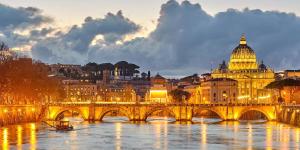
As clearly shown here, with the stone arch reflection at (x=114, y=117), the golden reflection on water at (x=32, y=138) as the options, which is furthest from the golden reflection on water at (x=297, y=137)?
the stone arch reflection at (x=114, y=117)

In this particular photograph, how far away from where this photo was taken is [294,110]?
106 metres

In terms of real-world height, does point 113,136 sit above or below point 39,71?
below

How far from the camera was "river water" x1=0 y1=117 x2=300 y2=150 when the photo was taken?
7538cm

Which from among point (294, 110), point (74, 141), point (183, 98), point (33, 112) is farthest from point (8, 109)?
point (183, 98)

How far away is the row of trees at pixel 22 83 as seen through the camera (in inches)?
4190

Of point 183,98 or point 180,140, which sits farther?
point 183,98

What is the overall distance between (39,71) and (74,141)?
43159 mm

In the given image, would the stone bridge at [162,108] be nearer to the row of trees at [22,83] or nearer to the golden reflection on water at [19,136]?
the row of trees at [22,83]

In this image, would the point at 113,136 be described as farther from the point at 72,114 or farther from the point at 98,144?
the point at 72,114

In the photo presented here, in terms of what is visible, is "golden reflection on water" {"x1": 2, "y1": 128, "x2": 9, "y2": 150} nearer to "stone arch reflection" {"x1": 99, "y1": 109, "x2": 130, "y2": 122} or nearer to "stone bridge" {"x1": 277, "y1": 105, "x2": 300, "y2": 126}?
"stone bridge" {"x1": 277, "y1": 105, "x2": 300, "y2": 126}

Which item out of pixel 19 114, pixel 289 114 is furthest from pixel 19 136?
pixel 289 114

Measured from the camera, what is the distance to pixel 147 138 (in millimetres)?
85125

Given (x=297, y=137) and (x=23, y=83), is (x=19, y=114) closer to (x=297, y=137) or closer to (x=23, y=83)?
(x=23, y=83)

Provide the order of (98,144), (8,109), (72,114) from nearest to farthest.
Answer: (98,144), (8,109), (72,114)
